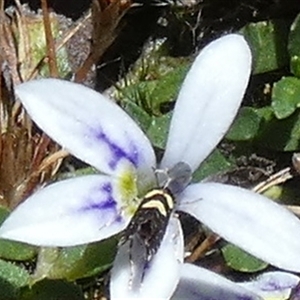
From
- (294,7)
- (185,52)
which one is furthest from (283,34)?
(185,52)

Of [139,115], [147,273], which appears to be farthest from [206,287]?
[139,115]

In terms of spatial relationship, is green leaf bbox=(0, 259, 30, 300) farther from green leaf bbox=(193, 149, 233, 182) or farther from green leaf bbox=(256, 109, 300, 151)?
green leaf bbox=(256, 109, 300, 151)

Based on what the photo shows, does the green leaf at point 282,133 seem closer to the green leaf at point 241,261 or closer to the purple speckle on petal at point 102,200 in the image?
the green leaf at point 241,261

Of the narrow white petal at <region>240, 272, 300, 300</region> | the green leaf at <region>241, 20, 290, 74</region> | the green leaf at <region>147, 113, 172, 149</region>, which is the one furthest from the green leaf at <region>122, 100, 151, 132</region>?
the narrow white petal at <region>240, 272, 300, 300</region>

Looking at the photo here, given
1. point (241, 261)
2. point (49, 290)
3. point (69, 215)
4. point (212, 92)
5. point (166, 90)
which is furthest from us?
point (166, 90)

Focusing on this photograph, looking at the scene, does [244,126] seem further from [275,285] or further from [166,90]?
[275,285]

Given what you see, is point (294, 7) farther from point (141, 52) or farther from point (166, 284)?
point (166, 284)

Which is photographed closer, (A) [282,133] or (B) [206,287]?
(B) [206,287]
